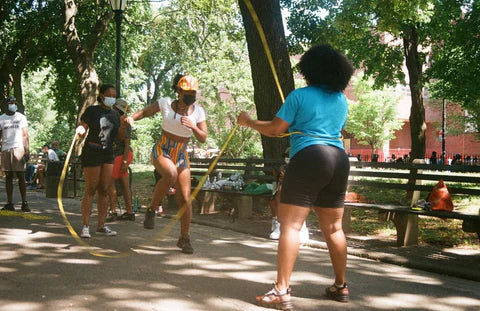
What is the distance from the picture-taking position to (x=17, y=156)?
958 centimetres

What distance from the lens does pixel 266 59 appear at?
9992 mm

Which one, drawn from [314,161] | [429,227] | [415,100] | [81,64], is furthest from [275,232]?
[415,100]

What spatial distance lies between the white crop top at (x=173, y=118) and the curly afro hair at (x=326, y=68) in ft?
6.65

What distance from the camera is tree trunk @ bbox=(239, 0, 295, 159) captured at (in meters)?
9.98

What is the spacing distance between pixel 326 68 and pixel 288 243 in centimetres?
138

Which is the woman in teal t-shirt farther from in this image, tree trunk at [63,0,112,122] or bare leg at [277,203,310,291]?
tree trunk at [63,0,112,122]

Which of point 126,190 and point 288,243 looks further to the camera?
point 126,190

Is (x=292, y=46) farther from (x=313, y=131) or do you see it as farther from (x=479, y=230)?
(x=313, y=131)

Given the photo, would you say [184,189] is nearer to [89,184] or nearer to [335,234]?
[89,184]

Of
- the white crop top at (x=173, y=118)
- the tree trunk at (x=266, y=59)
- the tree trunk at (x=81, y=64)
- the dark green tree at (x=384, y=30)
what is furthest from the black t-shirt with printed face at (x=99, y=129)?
the tree trunk at (x=81, y=64)

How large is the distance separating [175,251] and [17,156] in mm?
A: 4752

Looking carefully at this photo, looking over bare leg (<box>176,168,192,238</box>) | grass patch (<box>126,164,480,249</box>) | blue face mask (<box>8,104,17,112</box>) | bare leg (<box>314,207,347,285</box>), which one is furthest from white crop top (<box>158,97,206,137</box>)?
blue face mask (<box>8,104,17,112</box>)

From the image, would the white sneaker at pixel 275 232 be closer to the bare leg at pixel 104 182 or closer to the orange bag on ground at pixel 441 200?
the orange bag on ground at pixel 441 200

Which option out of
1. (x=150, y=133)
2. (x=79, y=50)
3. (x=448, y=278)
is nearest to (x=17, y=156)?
(x=448, y=278)
